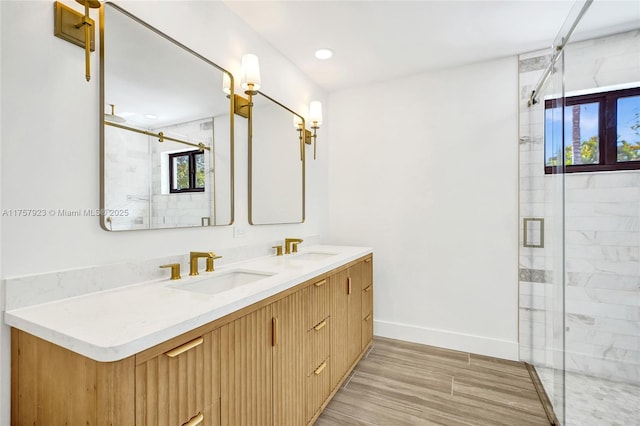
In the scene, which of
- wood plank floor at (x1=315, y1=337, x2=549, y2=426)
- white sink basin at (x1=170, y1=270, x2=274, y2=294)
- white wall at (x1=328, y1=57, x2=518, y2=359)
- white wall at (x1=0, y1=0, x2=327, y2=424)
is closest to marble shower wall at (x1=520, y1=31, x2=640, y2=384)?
wood plank floor at (x1=315, y1=337, x2=549, y2=426)

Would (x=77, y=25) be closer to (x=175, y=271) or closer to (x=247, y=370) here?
(x=175, y=271)

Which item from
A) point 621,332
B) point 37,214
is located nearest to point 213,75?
point 37,214

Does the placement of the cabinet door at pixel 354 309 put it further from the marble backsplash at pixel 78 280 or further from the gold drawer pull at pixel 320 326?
the marble backsplash at pixel 78 280

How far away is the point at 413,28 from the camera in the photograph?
2.18 m

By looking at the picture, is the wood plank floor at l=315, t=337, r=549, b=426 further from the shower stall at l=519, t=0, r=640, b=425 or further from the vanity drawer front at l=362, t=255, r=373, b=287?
the vanity drawer front at l=362, t=255, r=373, b=287

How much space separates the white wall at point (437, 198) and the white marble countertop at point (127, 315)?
1792 mm

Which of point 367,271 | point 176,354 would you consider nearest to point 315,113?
point 367,271

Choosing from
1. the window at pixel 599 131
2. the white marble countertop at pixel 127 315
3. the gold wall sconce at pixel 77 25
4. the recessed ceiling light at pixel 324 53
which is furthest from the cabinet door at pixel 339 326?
the recessed ceiling light at pixel 324 53

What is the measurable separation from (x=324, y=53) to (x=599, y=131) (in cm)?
190

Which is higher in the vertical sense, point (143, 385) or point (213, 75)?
point (213, 75)

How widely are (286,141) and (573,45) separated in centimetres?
195

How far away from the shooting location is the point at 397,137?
9.76ft

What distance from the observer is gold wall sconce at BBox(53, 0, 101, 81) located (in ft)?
3.73

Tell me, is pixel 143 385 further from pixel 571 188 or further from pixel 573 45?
pixel 573 45
